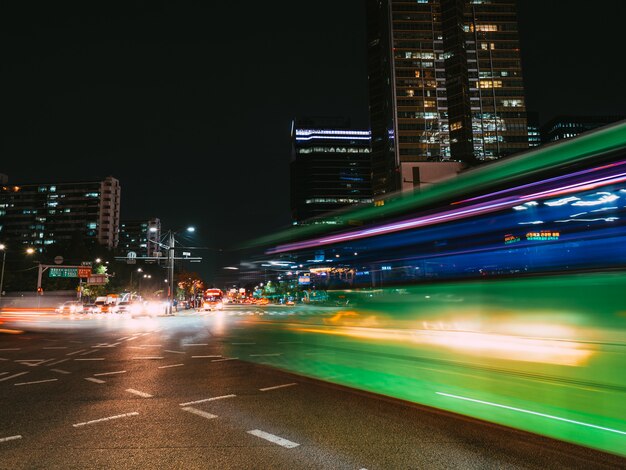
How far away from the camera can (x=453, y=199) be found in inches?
287

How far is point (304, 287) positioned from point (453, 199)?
238 inches

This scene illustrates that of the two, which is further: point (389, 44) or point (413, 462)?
point (389, 44)

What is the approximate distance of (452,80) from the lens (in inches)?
3957

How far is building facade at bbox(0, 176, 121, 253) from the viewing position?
5251 inches

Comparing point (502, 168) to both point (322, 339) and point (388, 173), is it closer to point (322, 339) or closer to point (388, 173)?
point (322, 339)

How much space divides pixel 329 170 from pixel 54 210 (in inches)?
3495

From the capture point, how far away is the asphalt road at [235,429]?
4.46 metres

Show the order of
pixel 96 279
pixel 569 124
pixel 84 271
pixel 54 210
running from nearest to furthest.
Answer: pixel 84 271, pixel 96 279, pixel 54 210, pixel 569 124

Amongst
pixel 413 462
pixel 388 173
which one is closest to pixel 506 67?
pixel 388 173

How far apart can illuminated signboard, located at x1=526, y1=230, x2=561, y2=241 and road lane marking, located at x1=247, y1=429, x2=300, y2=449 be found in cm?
406

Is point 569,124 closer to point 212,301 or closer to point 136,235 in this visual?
point 212,301

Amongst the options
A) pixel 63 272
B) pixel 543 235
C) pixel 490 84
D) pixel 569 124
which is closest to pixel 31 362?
pixel 543 235

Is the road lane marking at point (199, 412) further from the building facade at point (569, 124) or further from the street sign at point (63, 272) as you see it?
the building facade at point (569, 124)

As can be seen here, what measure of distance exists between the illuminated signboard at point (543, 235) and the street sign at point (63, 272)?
5718 centimetres
